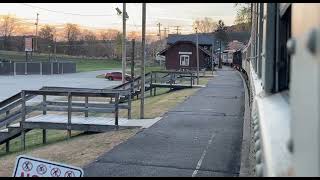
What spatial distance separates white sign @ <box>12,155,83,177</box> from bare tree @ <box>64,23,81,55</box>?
454 feet

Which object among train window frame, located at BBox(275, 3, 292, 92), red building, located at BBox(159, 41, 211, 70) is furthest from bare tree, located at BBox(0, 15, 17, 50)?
train window frame, located at BBox(275, 3, 292, 92)

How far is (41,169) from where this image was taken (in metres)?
4.43

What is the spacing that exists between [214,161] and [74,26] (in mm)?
137334

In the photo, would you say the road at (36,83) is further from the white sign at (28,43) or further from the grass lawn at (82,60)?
the grass lawn at (82,60)

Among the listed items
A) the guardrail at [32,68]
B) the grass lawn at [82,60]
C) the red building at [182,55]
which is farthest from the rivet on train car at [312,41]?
the grass lawn at [82,60]

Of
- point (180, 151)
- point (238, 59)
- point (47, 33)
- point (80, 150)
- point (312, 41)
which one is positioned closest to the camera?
point (312, 41)

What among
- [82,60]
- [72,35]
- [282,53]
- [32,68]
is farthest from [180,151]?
[72,35]

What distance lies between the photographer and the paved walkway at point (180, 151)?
805 centimetres

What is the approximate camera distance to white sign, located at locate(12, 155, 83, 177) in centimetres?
438

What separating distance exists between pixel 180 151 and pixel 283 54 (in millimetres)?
7296

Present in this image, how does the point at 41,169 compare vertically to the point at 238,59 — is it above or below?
below

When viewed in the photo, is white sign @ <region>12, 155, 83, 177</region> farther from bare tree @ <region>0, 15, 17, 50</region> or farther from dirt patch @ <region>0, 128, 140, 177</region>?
bare tree @ <region>0, 15, 17, 50</region>

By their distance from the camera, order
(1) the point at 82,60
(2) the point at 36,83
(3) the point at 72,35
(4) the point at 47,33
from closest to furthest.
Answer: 1. (2) the point at 36,83
2. (4) the point at 47,33
3. (1) the point at 82,60
4. (3) the point at 72,35

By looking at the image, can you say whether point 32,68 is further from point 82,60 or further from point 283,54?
point 283,54
